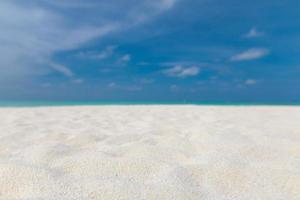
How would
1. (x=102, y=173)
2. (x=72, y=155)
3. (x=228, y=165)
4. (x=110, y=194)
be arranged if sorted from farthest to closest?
(x=72, y=155)
(x=228, y=165)
(x=102, y=173)
(x=110, y=194)

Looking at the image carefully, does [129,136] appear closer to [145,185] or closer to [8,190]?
[145,185]

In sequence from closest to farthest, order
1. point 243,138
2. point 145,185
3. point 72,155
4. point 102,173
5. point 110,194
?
point 110,194 < point 145,185 < point 102,173 < point 72,155 < point 243,138

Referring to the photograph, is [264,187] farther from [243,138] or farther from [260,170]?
[243,138]

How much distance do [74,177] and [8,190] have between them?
10.7 inches

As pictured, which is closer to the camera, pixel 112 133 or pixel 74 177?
pixel 74 177

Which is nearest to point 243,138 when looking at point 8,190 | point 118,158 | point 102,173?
point 118,158

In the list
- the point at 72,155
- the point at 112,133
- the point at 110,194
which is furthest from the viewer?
the point at 112,133

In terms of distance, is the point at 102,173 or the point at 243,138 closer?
the point at 102,173

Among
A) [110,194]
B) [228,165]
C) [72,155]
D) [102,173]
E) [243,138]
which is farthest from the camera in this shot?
[243,138]

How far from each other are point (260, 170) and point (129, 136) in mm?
1145

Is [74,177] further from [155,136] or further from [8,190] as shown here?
[155,136]

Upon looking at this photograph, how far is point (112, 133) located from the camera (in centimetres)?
242

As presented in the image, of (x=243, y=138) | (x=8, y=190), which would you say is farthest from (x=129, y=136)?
(x=8, y=190)

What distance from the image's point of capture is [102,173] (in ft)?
4.24
